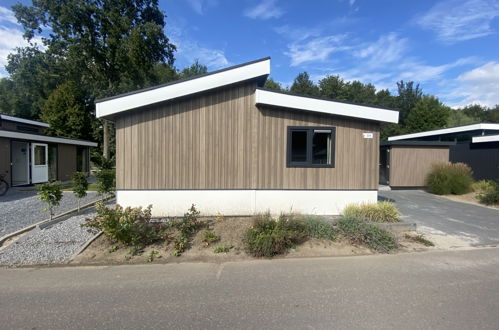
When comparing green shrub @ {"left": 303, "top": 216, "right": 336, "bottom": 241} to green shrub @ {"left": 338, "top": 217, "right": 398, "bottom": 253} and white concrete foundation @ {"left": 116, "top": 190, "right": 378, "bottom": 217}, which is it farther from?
white concrete foundation @ {"left": 116, "top": 190, "right": 378, "bottom": 217}

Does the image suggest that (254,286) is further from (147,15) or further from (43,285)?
(147,15)

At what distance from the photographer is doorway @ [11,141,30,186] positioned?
12633mm

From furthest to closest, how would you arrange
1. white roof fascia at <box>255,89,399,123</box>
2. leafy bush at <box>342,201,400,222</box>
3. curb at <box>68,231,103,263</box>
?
1. white roof fascia at <box>255,89,399,123</box>
2. leafy bush at <box>342,201,400,222</box>
3. curb at <box>68,231,103,263</box>

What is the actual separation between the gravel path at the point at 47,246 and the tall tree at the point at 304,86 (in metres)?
40.5

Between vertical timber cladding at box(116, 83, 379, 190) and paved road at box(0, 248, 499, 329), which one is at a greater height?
vertical timber cladding at box(116, 83, 379, 190)

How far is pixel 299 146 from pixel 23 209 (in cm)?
852

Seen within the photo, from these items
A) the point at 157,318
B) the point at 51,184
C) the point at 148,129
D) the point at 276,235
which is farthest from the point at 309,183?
the point at 51,184

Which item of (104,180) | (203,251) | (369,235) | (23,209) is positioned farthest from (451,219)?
(23,209)

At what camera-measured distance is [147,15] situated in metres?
20.3

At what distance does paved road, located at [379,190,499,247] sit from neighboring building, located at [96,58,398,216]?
1695 millimetres

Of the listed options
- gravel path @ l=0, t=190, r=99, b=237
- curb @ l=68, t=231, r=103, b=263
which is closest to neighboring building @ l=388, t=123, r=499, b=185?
curb @ l=68, t=231, r=103, b=263

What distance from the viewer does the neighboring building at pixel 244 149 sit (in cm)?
638

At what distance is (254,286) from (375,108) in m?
5.57

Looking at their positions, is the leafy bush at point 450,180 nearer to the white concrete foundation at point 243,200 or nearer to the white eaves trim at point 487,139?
the white eaves trim at point 487,139
